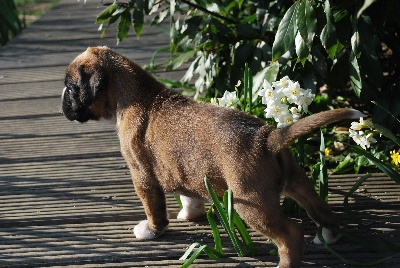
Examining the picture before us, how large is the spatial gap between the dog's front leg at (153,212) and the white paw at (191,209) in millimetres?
146

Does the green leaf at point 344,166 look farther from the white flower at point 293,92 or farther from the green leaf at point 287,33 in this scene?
the green leaf at point 287,33

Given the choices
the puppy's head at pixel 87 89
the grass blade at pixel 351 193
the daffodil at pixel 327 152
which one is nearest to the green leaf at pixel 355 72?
the grass blade at pixel 351 193

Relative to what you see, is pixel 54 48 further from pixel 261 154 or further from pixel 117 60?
pixel 261 154

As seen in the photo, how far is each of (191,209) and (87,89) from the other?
0.74m

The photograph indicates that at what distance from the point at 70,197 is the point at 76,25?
3993mm

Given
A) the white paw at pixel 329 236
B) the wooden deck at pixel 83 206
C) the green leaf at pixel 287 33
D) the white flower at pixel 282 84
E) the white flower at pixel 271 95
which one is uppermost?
the green leaf at pixel 287 33

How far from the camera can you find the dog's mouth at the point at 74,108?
340 centimetres

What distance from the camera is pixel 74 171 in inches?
164

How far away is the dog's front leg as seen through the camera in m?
3.26

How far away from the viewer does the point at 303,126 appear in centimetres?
272

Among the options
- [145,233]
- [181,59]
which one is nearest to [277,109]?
[145,233]

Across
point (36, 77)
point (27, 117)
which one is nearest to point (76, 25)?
point (36, 77)

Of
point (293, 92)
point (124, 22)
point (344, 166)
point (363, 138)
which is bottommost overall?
point (344, 166)

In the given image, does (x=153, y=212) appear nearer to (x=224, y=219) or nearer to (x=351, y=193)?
(x=224, y=219)
